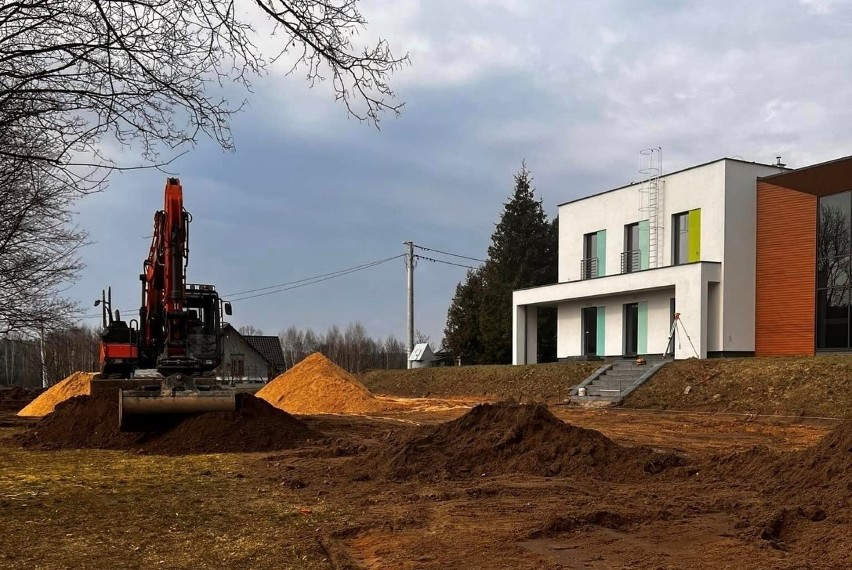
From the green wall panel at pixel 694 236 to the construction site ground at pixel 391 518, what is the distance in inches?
882

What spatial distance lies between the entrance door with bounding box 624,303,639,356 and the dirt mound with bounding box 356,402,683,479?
23.5m

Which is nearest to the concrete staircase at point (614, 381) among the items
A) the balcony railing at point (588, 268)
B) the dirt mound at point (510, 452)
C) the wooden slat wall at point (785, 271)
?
the wooden slat wall at point (785, 271)

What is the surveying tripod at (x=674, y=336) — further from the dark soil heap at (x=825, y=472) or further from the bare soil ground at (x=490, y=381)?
the dark soil heap at (x=825, y=472)

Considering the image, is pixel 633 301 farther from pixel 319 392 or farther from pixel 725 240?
pixel 319 392

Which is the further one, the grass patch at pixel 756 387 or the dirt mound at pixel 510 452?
the grass patch at pixel 756 387

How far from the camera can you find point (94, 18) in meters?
5.94

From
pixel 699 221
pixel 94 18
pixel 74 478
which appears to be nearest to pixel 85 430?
pixel 74 478

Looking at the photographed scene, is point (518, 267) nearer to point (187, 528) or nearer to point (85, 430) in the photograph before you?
point (85, 430)

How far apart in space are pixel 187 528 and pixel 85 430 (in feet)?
30.1

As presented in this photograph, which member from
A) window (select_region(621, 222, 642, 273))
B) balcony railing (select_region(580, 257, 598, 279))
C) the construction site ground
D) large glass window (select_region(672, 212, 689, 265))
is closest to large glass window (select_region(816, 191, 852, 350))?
large glass window (select_region(672, 212, 689, 265))

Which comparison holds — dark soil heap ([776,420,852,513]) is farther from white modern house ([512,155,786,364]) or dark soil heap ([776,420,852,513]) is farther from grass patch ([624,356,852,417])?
white modern house ([512,155,786,364])

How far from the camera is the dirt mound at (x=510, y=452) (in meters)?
10.6

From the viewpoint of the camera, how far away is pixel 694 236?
32219 millimetres

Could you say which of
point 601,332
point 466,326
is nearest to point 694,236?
point 601,332
